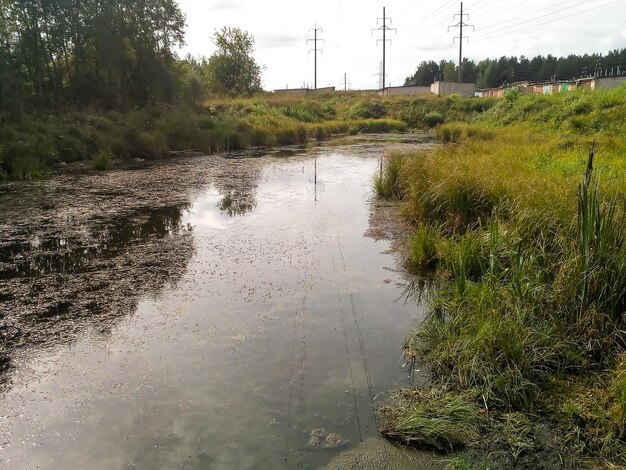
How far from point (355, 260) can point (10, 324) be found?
3108 millimetres

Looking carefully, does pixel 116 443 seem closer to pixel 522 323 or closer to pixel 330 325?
pixel 330 325

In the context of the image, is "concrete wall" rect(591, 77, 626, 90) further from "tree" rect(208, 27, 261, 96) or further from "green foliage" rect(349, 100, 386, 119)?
"tree" rect(208, 27, 261, 96)

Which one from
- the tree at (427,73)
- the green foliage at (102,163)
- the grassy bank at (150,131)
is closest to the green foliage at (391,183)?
the green foliage at (102,163)

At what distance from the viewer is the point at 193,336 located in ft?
11.6

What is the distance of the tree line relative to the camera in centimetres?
1347

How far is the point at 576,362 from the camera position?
2.88 metres

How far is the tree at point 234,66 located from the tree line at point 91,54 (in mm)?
12781

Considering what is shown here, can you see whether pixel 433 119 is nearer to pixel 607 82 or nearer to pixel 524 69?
pixel 607 82

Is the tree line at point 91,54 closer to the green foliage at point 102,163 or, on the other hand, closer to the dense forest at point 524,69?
the green foliage at point 102,163

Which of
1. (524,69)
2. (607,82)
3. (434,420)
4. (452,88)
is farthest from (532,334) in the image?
(524,69)

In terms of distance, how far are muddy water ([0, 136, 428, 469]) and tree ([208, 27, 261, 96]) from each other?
28232 millimetres

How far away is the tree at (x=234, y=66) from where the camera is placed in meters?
33.7

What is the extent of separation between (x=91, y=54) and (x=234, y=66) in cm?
1869

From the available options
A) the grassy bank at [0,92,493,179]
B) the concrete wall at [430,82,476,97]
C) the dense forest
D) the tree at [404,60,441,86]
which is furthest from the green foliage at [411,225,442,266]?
the tree at [404,60,441,86]
